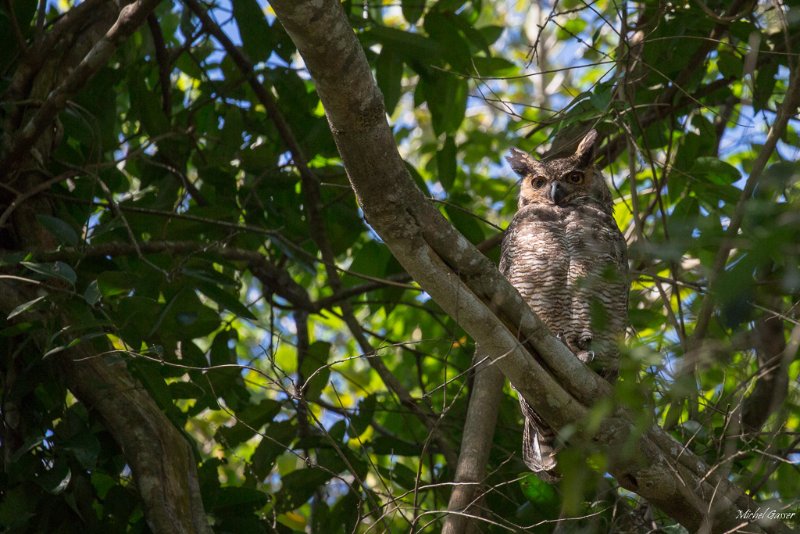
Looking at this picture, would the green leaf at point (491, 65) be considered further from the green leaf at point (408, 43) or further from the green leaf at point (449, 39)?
the green leaf at point (408, 43)

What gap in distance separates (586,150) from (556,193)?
23 cm

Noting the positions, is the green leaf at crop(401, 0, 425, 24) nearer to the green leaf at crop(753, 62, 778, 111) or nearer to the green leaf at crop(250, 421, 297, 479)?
the green leaf at crop(753, 62, 778, 111)

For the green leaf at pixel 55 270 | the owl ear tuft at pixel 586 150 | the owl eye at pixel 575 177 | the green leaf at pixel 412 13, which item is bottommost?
the green leaf at pixel 55 270

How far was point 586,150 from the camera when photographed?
147 inches

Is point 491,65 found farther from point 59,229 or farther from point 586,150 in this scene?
point 59,229

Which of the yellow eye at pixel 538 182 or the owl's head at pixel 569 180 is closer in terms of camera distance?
the owl's head at pixel 569 180

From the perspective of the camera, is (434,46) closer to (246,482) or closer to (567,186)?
(567,186)

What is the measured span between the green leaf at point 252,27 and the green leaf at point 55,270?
49.3 inches

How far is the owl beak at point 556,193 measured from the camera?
12.5ft

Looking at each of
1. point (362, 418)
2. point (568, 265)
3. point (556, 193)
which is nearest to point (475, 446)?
point (362, 418)

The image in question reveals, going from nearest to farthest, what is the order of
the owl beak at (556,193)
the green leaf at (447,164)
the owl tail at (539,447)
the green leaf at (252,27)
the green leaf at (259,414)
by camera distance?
the owl tail at (539,447), the green leaf at (259,414), the green leaf at (252,27), the green leaf at (447,164), the owl beak at (556,193)

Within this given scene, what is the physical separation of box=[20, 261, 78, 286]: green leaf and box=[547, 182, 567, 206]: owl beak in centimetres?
219

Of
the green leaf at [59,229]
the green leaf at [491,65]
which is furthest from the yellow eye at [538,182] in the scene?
the green leaf at [59,229]

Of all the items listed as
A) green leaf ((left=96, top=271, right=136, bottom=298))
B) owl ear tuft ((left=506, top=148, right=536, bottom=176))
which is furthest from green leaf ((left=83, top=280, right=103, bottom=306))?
owl ear tuft ((left=506, top=148, right=536, bottom=176))
